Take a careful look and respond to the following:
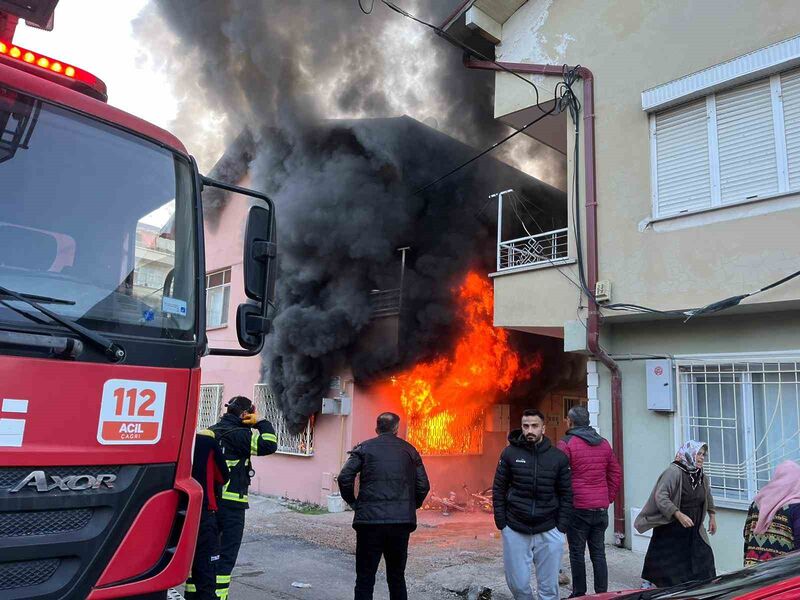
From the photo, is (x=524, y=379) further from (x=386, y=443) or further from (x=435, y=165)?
(x=386, y=443)

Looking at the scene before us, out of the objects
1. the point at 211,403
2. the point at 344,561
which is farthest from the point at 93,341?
the point at 211,403

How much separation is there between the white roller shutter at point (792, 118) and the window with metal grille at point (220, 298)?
1140 cm

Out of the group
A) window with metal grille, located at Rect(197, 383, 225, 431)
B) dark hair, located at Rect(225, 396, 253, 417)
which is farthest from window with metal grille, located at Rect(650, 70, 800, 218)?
window with metal grille, located at Rect(197, 383, 225, 431)

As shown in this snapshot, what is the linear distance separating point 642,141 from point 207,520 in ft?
21.5

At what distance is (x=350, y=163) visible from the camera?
11.7 m

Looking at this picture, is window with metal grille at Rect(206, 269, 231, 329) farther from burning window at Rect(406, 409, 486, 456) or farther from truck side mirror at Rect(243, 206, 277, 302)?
truck side mirror at Rect(243, 206, 277, 302)

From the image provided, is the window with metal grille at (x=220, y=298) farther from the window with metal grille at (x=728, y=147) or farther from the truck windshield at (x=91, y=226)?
the truck windshield at (x=91, y=226)

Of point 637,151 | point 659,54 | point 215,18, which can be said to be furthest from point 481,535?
point 215,18

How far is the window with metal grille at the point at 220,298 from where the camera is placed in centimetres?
1452

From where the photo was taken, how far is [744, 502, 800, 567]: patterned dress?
3.62 m

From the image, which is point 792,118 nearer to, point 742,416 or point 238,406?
point 742,416

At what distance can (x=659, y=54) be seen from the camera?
24.9ft

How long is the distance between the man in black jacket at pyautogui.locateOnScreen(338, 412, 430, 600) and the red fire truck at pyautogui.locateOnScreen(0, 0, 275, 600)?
6.41 ft

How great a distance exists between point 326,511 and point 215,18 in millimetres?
9122
